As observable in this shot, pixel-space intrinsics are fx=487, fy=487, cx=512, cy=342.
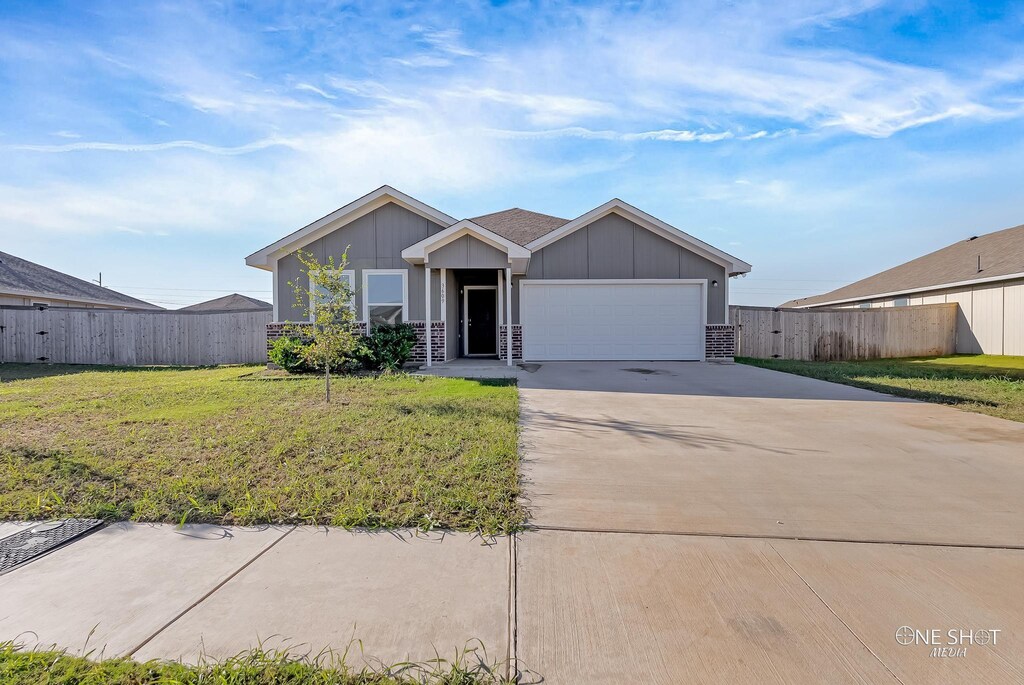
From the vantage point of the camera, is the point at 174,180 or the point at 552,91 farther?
the point at 174,180

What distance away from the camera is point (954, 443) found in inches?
201

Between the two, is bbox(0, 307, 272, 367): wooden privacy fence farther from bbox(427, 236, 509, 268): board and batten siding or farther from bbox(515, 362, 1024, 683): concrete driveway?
bbox(515, 362, 1024, 683): concrete driveway

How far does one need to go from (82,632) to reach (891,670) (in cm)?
326

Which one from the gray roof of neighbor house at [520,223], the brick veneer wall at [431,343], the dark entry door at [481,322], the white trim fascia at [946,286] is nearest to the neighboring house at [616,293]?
the brick veneer wall at [431,343]

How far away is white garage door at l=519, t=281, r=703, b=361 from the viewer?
13.4 metres

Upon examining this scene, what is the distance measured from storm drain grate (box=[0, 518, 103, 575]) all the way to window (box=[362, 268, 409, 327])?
9692 mm

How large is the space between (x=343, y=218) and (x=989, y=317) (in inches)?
840

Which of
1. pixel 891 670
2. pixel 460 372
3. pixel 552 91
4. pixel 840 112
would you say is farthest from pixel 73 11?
pixel 840 112

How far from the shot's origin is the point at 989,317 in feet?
55.0

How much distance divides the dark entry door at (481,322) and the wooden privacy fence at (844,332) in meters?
7.90

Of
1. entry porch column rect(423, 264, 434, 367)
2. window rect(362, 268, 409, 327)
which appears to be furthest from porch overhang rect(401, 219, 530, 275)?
window rect(362, 268, 409, 327)

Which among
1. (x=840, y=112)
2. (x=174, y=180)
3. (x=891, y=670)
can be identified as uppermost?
(x=840, y=112)

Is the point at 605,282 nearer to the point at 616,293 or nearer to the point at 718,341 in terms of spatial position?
the point at 616,293

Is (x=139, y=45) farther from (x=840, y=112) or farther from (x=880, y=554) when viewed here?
(x=840, y=112)
